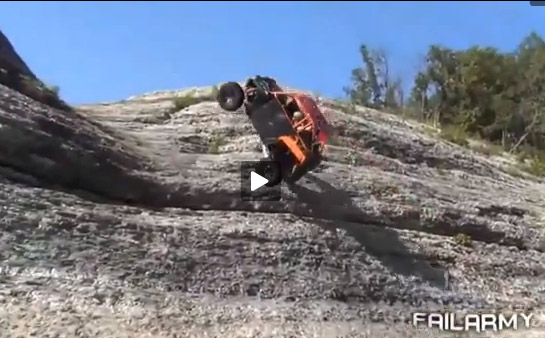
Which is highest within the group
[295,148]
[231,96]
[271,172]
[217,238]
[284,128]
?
[231,96]

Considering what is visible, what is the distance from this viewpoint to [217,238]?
42.0ft

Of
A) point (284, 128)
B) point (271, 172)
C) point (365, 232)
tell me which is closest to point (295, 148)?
point (284, 128)

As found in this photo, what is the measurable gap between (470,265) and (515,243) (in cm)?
182

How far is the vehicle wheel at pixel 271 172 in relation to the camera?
1430 cm

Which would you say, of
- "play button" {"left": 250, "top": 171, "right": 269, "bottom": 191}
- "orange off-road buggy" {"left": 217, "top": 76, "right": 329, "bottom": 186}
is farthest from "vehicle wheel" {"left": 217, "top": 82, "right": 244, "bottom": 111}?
"play button" {"left": 250, "top": 171, "right": 269, "bottom": 191}

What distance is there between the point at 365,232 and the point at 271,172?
180cm

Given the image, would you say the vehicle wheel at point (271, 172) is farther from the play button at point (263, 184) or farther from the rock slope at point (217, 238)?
the rock slope at point (217, 238)

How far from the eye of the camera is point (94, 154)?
13.2m

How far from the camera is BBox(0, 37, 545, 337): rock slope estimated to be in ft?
36.0

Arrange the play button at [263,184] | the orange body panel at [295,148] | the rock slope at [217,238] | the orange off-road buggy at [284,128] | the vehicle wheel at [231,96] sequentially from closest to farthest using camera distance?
the rock slope at [217,238]
the orange body panel at [295,148]
the orange off-road buggy at [284,128]
the play button at [263,184]
the vehicle wheel at [231,96]

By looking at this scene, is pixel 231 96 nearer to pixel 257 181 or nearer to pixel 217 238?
pixel 257 181

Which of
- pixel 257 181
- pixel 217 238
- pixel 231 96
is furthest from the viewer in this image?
pixel 231 96

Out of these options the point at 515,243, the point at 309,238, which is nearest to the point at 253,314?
the point at 309,238

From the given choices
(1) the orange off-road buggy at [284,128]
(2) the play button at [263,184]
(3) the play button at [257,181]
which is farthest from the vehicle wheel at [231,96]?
(3) the play button at [257,181]
